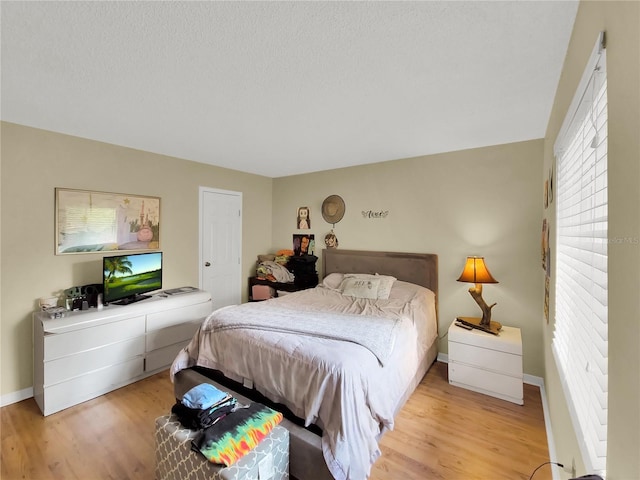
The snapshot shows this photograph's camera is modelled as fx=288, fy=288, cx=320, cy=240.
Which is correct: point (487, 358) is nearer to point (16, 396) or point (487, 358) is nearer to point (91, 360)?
point (91, 360)

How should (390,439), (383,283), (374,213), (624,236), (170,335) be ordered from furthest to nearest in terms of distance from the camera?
(374,213)
(383,283)
(170,335)
(390,439)
(624,236)

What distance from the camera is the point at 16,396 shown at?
248 cm

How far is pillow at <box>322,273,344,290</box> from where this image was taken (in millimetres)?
3562

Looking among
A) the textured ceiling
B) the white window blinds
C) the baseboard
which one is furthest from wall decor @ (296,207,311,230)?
the baseboard

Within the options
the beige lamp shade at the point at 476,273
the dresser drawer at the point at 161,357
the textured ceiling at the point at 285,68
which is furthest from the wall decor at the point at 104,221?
the beige lamp shade at the point at 476,273

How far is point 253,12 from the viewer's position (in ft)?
3.95

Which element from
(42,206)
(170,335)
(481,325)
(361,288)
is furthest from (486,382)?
(42,206)

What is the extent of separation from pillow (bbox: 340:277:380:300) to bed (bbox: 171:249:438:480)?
10 cm

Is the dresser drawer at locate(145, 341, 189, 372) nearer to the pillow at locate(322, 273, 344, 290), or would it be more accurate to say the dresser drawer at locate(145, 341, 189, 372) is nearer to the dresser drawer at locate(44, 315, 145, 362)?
the dresser drawer at locate(44, 315, 145, 362)

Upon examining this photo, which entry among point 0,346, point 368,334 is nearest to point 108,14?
point 368,334

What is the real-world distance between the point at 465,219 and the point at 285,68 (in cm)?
246

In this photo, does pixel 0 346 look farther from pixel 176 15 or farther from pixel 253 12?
pixel 253 12

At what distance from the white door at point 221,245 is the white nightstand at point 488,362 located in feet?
9.86

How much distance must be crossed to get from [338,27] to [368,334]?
1.82m
